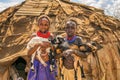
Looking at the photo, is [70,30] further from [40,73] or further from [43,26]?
[40,73]

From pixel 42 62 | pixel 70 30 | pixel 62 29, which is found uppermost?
pixel 70 30

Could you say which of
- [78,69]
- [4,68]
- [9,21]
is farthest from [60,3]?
[78,69]

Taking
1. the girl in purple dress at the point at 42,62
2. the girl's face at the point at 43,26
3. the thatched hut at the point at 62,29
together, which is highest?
the girl's face at the point at 43,26

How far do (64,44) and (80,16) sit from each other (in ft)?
9.56

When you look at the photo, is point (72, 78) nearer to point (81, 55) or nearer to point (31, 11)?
point (81, 55)

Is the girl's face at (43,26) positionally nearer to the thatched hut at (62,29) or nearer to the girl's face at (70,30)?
the girl's face at (70,30)

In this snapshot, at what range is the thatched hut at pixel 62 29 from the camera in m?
7.58

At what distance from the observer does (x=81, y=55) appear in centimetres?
521

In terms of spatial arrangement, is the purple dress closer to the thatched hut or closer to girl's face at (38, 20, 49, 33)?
girl's face at (38, 20, 49, 33)

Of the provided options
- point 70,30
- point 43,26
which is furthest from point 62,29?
point 43,26

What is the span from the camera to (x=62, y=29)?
7641 mm

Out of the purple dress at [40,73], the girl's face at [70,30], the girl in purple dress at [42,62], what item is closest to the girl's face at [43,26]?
the girl in purple dress at [42,62]

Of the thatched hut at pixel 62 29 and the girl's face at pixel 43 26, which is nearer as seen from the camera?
the girl's face at pixel 43 26

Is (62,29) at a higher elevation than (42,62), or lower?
lower
